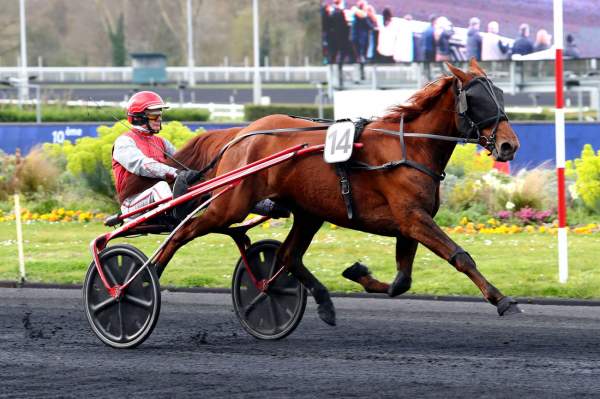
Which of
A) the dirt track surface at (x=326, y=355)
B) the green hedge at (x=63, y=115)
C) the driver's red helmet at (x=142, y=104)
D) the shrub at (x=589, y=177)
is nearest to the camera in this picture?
the dirt track surface at (x=326, y=355)

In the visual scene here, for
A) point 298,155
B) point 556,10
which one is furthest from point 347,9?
point 298,155

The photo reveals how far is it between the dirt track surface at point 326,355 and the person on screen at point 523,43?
51.9 feet

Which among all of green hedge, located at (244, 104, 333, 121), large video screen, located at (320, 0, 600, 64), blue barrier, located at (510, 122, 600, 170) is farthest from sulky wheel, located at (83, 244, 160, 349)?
green hedge, located at (244, 104, 333, 121)

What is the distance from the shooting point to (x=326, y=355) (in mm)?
6867

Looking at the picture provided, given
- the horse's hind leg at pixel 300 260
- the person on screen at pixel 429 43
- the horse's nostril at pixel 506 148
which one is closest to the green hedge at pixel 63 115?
the person on screen at pixel 429 43

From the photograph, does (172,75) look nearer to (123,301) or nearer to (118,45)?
(118,45)

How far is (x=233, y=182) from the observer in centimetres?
727

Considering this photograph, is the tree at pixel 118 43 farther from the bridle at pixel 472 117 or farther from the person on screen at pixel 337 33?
the bridle at pixel 472 117

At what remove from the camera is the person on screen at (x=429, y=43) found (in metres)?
24.5

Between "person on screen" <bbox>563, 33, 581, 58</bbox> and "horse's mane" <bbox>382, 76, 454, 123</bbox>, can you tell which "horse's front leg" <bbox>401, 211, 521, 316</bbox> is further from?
"person on screen" <bbox>563, 33, 581, 58</bbox>

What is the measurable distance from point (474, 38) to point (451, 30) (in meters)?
0.49

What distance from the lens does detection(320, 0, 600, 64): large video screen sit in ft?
78.4

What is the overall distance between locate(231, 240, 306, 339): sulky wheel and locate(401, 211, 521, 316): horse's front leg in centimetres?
109

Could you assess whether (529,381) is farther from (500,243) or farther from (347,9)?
(347,9)
